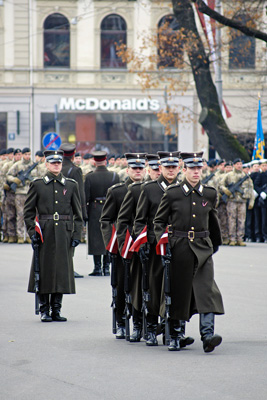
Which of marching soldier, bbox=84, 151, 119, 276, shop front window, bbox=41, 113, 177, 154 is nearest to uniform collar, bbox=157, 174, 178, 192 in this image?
marching soldier, bbox=84, 151, 119, 276

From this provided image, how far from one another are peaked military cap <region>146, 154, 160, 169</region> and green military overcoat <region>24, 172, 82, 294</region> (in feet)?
4.77

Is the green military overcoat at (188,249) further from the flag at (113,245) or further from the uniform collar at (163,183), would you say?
the flag at (113,245)

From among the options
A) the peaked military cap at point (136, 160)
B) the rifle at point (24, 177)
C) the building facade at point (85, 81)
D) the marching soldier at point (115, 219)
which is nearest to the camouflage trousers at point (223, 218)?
the rifle at point (24, 177)

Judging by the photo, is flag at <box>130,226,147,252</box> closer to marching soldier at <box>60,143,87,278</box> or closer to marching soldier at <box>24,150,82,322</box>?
marching soldier at <box>24,150,82,322</box>

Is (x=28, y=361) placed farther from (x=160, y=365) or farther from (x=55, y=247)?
(x=55, y=247)

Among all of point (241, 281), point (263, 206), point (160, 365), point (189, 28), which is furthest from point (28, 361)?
point (189, 28)

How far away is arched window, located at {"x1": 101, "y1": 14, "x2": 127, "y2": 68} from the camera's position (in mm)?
43812

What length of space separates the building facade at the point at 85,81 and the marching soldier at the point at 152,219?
33671mm

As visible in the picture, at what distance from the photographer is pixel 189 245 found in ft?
29.1

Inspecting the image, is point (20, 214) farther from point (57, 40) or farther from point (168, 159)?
point (57, 40)

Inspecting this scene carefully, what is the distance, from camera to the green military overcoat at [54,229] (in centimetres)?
1071

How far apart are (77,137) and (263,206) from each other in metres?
20.2

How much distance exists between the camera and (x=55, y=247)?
10852 millimetres

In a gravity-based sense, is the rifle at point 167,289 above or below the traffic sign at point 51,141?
below
